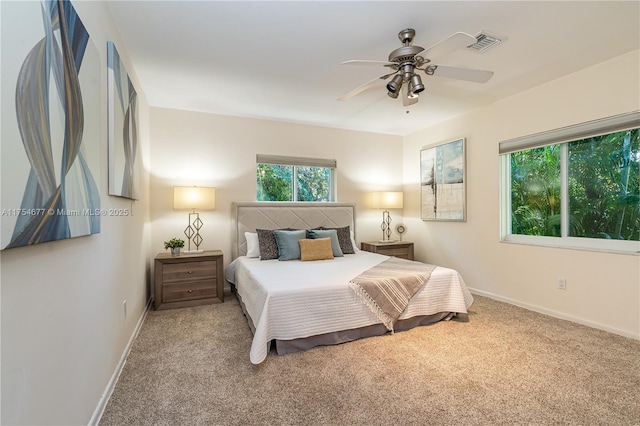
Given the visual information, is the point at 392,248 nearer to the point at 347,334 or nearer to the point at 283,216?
the point at 283,216

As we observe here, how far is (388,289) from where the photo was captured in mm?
2660

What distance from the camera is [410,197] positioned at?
203 inches

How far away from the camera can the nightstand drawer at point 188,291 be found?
3395 millimetres

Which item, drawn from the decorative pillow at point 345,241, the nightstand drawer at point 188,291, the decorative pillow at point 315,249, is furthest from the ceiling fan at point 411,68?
the nightstand drawer at point 188,291

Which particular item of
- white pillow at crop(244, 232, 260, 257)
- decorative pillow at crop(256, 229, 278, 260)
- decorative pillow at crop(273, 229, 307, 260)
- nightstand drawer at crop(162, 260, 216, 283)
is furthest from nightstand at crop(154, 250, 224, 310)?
decorative pillow at crop(273, 229, 307, 260)

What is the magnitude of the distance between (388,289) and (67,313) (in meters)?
2.22

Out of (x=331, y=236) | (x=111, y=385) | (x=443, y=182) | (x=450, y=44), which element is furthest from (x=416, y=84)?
(x=111, y=385)

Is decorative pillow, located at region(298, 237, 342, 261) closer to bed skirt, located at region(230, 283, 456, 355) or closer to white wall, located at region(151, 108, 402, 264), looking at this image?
bed skirt, located at region(230, 283, 456, 355)

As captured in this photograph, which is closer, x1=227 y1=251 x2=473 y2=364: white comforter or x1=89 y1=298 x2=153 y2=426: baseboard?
x1=89 y1=298 x2=153 y2=426: baseboard

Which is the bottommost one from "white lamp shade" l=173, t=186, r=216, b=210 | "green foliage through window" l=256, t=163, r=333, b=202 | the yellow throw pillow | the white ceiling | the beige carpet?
the beige carpet

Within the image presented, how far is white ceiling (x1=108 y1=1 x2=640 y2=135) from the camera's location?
2.03 m

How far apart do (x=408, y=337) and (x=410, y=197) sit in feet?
9.84

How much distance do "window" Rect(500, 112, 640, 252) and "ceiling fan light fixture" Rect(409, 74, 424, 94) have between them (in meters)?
1.98

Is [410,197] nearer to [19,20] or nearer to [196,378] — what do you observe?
[196,378]
